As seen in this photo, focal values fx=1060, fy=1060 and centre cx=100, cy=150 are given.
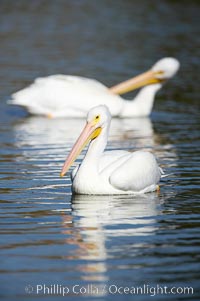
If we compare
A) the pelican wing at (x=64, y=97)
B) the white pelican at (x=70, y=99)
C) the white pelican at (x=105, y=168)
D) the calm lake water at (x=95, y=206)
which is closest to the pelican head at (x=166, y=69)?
the calm lake water at (x=95, y=206)

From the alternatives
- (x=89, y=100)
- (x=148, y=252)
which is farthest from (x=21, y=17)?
(x=148, y=252)

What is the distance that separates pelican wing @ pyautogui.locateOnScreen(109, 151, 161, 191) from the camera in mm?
8492

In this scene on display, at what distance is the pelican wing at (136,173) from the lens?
8.49 m

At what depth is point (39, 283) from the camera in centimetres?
602

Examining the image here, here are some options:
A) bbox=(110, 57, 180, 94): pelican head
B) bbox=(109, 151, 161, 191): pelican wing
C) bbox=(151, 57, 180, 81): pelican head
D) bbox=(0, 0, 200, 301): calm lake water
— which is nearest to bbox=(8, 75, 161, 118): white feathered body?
bbox=(0, 0, 200, 301): calm lake water

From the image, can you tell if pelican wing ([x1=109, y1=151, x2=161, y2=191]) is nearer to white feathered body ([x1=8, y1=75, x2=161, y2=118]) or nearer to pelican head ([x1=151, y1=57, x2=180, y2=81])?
white feathered body ([x1=8, y1=75, x2=161, y2=118])

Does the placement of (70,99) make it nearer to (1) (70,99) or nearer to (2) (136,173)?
(1) (70,99)

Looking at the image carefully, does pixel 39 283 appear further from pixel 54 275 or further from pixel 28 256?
pixel 28 256

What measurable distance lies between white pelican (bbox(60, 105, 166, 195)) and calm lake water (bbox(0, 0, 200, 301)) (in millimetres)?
103

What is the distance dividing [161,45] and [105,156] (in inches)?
559

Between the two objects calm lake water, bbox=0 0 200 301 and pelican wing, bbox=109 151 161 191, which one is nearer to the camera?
calm lake water, bbox=0 0 200 301

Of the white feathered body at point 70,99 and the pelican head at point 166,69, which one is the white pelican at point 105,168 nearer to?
the white feathered body at point 70,99

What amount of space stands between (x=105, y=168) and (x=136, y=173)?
0.26m

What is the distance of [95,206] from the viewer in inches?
324
